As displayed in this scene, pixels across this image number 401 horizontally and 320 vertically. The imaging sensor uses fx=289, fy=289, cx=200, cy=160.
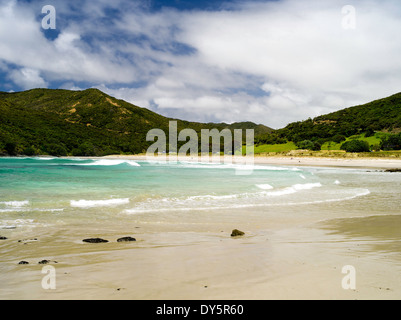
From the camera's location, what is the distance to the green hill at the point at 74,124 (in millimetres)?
96875

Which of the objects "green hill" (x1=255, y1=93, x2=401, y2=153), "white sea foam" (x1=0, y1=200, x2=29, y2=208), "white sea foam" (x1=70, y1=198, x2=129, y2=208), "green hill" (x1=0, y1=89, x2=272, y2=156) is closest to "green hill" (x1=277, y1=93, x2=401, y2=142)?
"green hill" (x1=255, y1=93, x2=401, y2=153)

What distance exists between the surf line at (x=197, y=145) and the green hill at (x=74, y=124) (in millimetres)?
4764

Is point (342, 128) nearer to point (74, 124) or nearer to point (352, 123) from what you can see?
point (352, 123)

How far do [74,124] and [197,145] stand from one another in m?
54.6

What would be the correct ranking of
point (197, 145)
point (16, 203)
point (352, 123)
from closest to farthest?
point (16, 203)
point (352, 123)
point (197, 145)

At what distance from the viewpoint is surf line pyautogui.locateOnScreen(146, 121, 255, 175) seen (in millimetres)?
87188

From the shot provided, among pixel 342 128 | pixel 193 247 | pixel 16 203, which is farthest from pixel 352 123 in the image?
pixel 193 247

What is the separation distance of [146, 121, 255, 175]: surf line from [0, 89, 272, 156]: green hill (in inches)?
188

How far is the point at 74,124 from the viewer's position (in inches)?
4897

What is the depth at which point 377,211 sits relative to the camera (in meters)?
11.1

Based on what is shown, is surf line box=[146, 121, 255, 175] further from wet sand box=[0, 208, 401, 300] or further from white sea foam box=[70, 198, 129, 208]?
wet sand box=[0, 208, 401, 300]

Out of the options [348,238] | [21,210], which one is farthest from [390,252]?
[21,210]

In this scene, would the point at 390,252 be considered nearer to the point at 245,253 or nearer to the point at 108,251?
the point at 245,253
